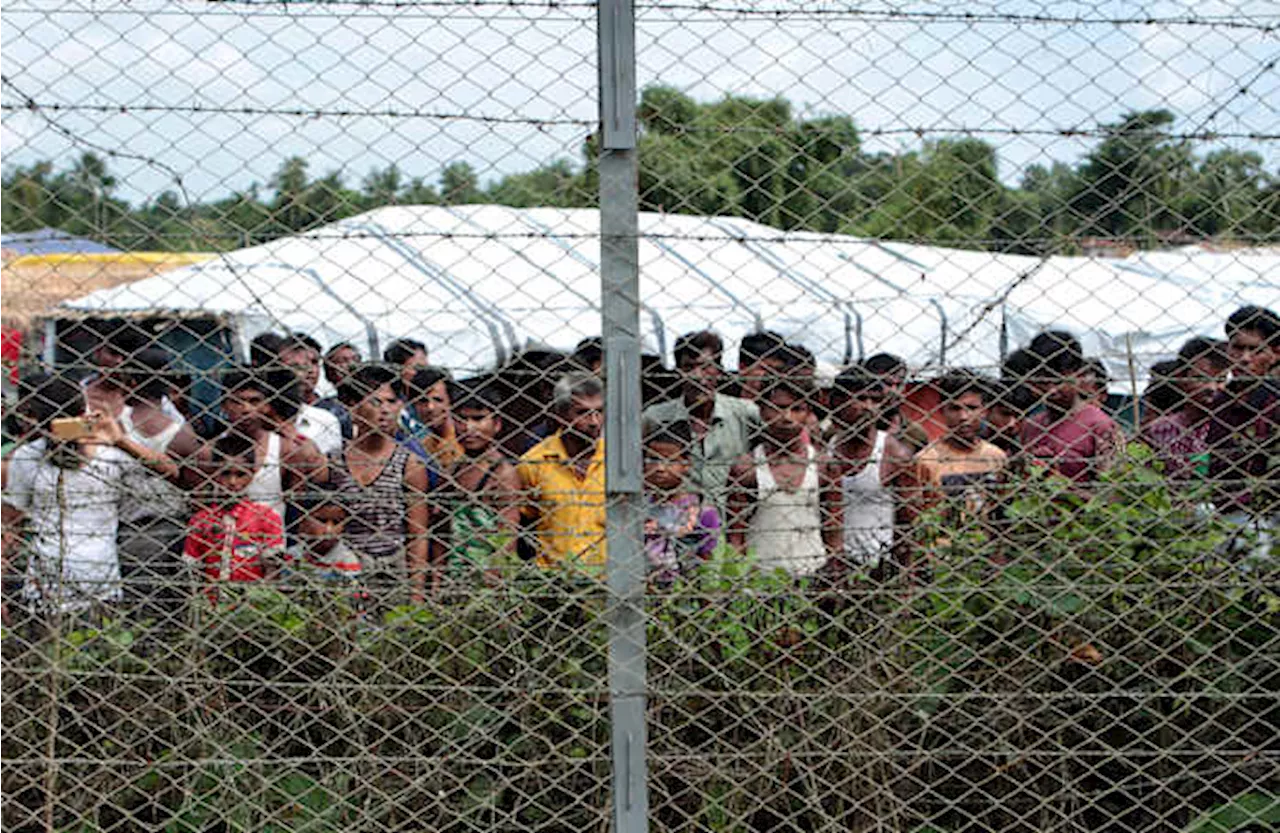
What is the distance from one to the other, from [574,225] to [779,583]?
0.99 meters

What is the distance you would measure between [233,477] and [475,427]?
79 cm

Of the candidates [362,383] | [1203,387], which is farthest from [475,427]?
[1203,387]

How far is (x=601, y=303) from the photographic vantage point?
2957 mm

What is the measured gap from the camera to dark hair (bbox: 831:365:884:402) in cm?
321

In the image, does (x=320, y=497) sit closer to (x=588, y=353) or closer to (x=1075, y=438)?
(x=588, y=353)

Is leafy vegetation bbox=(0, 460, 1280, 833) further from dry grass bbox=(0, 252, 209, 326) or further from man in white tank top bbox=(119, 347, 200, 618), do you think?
dry grass bbox=(0, 252, 209, 326)

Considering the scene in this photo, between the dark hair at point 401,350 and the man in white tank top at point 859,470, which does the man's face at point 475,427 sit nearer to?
the dark hair at point 401,350

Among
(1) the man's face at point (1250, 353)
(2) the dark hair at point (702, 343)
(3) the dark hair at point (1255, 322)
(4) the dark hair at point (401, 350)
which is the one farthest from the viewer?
(2) the dark hair at point (702, 343)

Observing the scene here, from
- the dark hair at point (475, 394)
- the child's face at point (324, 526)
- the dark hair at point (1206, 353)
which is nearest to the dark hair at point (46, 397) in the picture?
the child's face at point (324, 526)

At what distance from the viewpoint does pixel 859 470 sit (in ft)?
11.3

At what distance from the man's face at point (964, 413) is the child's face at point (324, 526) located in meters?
1.56

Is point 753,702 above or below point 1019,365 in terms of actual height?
below

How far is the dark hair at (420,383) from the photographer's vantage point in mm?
3266

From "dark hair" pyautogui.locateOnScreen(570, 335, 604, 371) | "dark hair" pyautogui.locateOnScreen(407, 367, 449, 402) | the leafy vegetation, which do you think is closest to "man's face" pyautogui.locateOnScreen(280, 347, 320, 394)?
"dark hair" pyautogui.locateOnScreen(407, 367, 449, 402)
